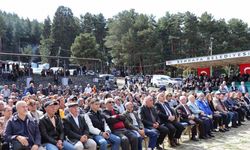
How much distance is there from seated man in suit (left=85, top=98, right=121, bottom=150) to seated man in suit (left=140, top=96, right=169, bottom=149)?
115cm

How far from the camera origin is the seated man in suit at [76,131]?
18.3 feet

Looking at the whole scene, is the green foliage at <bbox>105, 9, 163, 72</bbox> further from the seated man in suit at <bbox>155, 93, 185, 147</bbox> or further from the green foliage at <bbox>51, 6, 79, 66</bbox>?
the seated man in suit at <bbox>155, 93, 185, 147</bbox>

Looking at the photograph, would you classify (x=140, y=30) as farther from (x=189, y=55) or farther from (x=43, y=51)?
(x=43, y=51)

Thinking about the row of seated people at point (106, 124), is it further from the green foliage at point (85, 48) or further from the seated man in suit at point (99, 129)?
the green foliage at point (85, 48)

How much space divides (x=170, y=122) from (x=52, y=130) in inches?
130

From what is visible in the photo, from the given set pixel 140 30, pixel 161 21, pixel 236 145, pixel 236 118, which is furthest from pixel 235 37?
pixel 236 145

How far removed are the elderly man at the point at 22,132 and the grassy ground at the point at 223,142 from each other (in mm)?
3490

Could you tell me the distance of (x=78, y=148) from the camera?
539cm

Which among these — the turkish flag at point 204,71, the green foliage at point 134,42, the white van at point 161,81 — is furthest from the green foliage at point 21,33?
the turkish flag at point 204,71

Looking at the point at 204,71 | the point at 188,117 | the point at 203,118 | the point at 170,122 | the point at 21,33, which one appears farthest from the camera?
the point at 21,33

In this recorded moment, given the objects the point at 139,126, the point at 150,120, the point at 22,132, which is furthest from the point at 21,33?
the point at 22,132

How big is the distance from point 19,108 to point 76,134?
3.75 ft

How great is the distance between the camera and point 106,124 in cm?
635

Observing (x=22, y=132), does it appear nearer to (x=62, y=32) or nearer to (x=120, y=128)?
(x=120, y=128)
